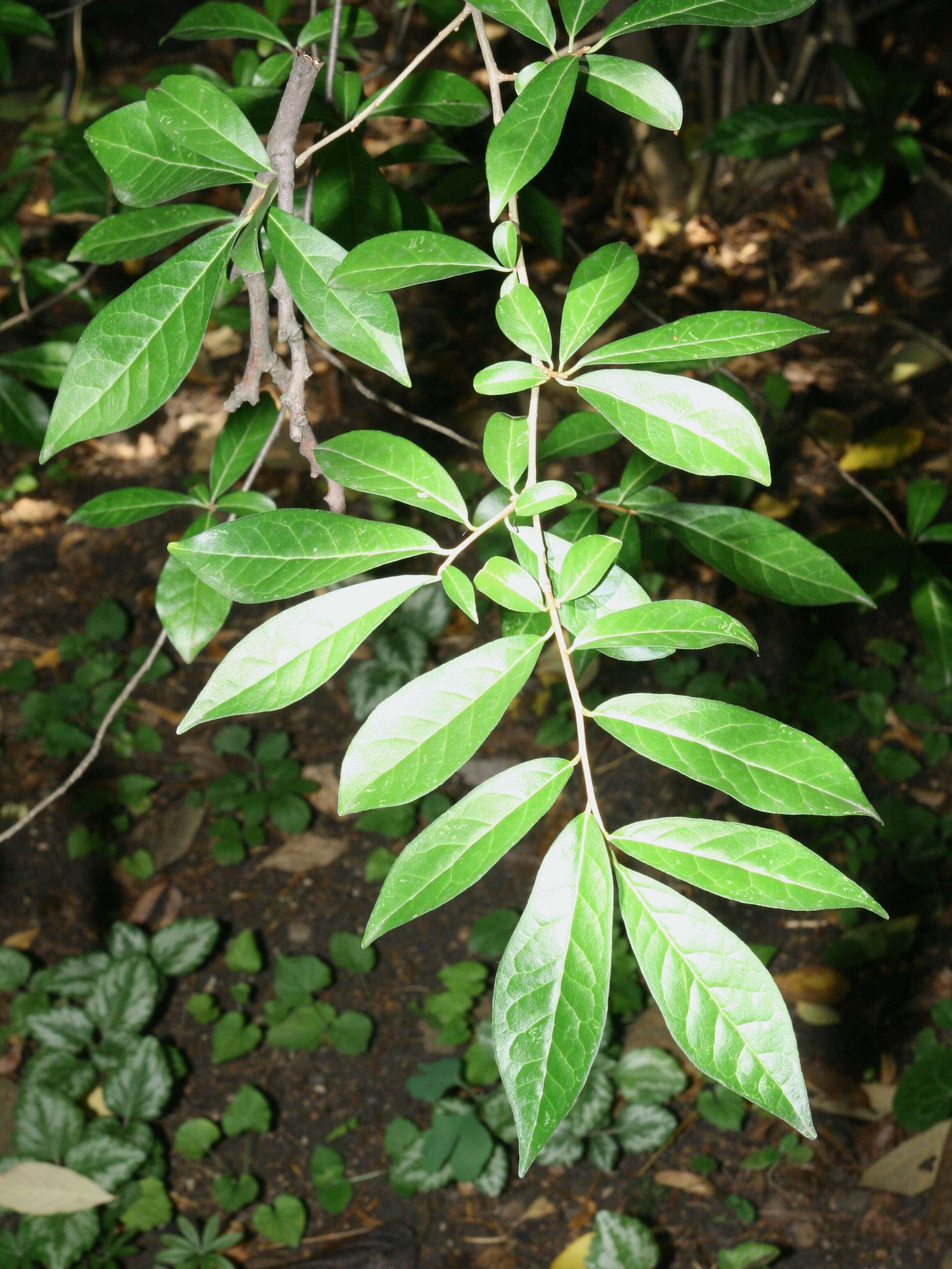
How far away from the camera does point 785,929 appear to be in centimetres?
232

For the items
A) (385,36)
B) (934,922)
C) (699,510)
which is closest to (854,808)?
(699,510)

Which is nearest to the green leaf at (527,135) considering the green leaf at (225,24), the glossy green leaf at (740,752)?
the glossy green leaf at (740,752)

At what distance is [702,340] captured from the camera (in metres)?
0.71

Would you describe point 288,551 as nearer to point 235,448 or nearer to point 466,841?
point 466,841

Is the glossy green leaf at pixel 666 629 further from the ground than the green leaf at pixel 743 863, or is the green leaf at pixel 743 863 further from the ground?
the glossy green leaf at pixel 666 629

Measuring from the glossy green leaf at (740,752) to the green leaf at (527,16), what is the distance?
0.52m

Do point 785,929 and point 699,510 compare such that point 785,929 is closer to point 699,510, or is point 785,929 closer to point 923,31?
point 699,510

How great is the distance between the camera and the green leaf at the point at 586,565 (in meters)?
0.69

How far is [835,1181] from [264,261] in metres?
2.09

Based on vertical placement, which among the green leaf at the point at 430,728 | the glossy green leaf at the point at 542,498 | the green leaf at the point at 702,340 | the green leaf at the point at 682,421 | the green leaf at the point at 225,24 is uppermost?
the green leaf at the point at 225,24

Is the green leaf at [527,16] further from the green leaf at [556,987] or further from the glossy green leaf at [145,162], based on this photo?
the green leaf at [556,987]

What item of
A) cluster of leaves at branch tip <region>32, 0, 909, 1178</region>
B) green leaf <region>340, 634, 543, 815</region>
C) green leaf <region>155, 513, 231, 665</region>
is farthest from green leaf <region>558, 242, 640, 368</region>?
green leaf <region>155, 513, 231, 665</region>

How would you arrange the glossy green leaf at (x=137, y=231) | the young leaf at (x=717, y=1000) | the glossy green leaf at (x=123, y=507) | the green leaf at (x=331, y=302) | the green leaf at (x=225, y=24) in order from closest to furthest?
the young leaf at (x=717, y=1000)
the green leaf at (x=331, y=302)
the glossy green leaf at (x=137, y=231)
the glossy green leaf at (x=123, y=507)
the green leaf at (x=225, y=24)

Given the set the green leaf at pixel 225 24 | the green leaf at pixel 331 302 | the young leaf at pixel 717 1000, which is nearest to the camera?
the young leaf at pixel 717 1000
